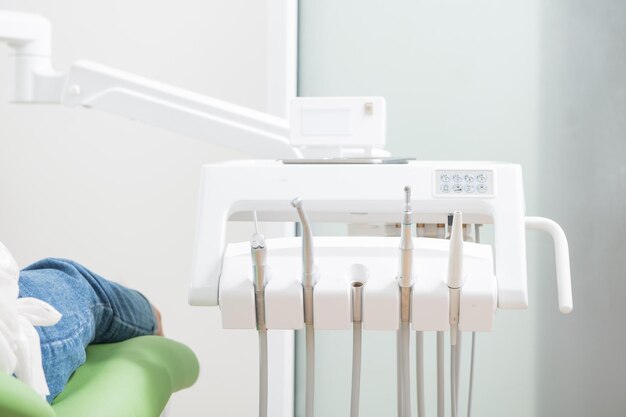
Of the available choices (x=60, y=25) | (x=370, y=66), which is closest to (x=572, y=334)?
(x=370, y=66)

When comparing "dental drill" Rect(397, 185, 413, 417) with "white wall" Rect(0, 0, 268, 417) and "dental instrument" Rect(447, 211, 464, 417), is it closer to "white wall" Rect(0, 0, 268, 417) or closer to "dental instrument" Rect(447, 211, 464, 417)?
"dental instrument" Rect(447, 211, 464, 417)

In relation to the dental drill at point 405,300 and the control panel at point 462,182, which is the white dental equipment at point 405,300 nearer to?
the dental drill at point 405,300

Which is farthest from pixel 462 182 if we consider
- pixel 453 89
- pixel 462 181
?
pixel 453 89

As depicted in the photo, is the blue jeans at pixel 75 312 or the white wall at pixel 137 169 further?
the white wall at pixel 137 169

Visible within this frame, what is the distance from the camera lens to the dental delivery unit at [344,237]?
40.4 inches

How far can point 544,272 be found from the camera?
2207mm

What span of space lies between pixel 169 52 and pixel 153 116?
3.78 ft

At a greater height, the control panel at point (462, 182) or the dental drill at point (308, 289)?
the control panel at point (462, 182)

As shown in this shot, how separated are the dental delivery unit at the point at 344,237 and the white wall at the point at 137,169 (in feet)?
3.59

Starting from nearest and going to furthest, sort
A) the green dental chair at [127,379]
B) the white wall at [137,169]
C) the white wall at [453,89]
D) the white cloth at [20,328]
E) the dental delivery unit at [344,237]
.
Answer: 1. the white cloth at [20,328]
2. the green dental chair at [127,379]
3. the dental delivery unit at [344,237]
4. the white wall at [453,89]
5. the white wall at [137,169]

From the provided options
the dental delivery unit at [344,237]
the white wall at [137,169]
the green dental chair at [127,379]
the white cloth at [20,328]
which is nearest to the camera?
the white cloth at [20,328]

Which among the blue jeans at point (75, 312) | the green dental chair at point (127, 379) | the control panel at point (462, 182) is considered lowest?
the green dental chair at point (127, 379)

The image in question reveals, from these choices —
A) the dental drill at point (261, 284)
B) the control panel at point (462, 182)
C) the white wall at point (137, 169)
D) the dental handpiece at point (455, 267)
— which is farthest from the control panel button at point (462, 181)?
the white wall at point (137, 169)

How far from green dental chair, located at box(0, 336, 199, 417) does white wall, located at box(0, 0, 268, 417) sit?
1262 millimetres
